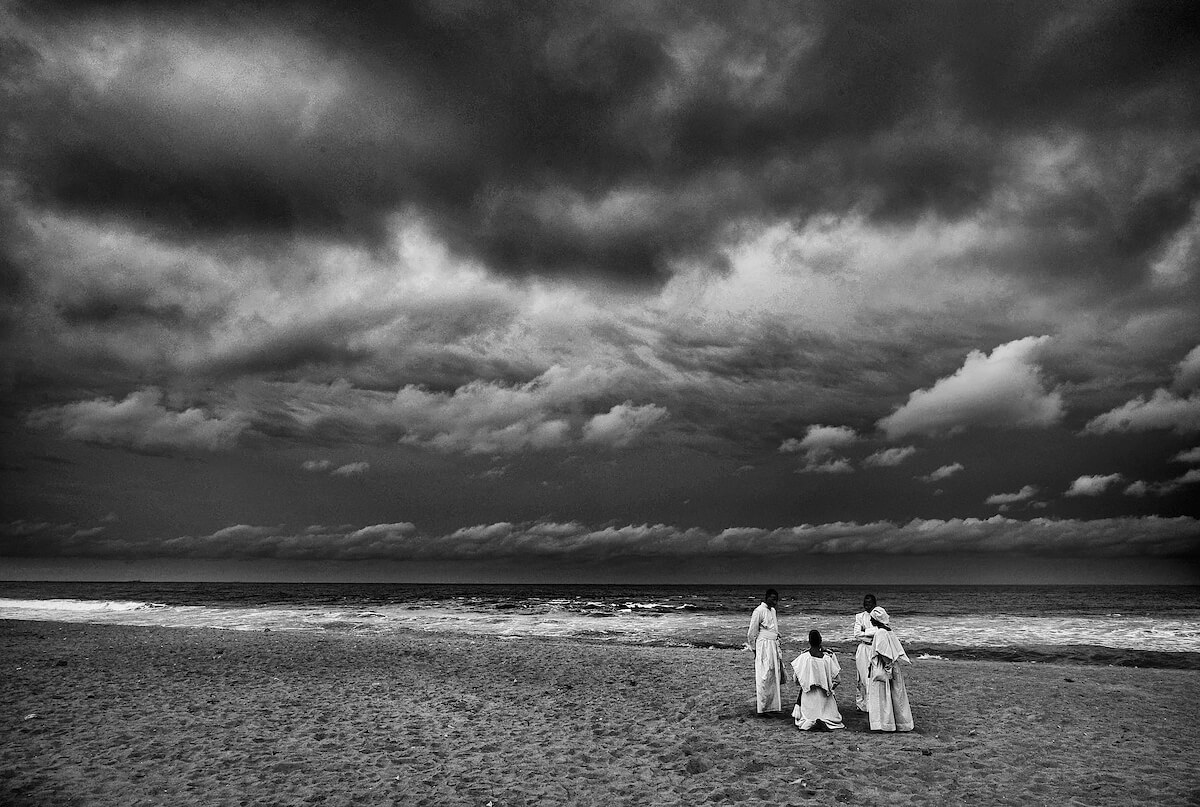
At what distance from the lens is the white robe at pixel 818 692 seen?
11031mm

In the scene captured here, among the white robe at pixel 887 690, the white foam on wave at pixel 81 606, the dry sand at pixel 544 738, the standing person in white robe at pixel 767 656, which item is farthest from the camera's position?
the white foam on wave at pixel 81 606

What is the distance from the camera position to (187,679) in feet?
49.1

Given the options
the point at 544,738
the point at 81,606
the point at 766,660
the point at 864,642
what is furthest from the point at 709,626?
the point at 81,606

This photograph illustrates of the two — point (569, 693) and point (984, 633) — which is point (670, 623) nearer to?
point (984, 633)

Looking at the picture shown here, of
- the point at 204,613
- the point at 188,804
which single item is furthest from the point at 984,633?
the point at 204,613

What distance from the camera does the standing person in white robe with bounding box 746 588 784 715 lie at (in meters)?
11.9

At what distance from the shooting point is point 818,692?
1109 cm

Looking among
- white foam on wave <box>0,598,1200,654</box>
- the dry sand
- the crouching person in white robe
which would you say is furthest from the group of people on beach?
white foam on wave <box>0,598,1200,654</box>

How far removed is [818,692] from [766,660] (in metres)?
1.11

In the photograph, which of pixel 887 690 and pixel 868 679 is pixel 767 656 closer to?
pixel 868 679

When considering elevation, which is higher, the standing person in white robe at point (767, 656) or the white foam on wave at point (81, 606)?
the standing person in white robe at point (767, 656)

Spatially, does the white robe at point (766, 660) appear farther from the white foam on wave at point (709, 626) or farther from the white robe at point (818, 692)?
the white foam on wave at point (709, 626)

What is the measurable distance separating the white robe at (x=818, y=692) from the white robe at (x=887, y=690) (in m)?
0.56

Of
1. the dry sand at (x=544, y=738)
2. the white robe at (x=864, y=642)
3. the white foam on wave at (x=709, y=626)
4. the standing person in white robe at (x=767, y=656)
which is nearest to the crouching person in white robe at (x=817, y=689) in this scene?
the dry sand at (x=544, y=738)
